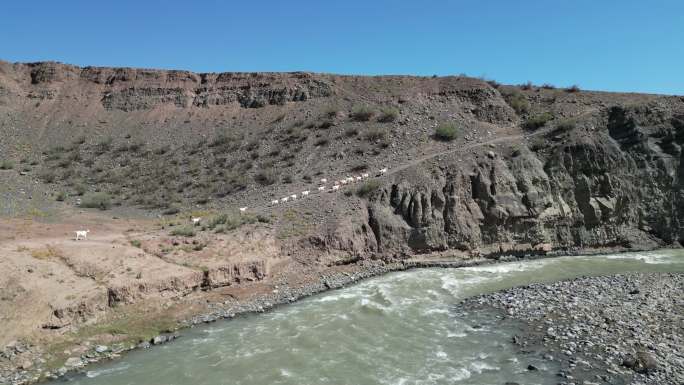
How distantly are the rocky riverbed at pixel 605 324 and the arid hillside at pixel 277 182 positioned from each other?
6.69 m

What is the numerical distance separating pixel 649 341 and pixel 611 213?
15.7 metres

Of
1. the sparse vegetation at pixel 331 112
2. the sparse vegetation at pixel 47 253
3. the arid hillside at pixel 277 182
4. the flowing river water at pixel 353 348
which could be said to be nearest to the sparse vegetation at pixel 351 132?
the arid hillside at pixel 277 182

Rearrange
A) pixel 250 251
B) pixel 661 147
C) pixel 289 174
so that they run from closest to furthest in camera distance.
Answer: pixel 250 251, pixel 661 147, pixel 289 174

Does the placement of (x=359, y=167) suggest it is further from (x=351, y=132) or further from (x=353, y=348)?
(x=353, y=348)

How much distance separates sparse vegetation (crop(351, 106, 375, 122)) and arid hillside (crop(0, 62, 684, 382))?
190 mm

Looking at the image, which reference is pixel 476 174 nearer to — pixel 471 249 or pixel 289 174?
pixel 471 249

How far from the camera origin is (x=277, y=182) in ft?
98.9

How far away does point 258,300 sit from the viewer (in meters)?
17.8

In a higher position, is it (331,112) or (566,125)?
(331,112)

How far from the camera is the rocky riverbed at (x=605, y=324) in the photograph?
11188 mm

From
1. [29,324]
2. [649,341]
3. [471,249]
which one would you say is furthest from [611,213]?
[29,324]

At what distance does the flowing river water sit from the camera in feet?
39.3

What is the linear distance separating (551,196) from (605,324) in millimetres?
14314

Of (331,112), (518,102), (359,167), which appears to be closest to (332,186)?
(359,167)
